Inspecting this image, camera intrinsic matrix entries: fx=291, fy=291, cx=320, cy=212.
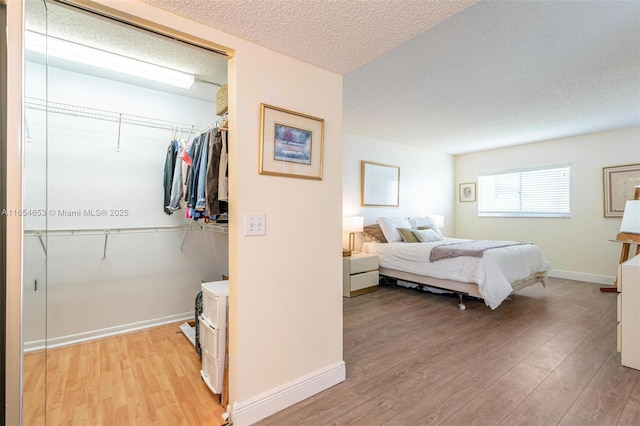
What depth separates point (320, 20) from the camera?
139cm

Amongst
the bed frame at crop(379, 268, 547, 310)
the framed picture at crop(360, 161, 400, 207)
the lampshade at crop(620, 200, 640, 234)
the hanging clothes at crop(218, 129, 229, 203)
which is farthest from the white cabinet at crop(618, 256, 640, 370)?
the framed picture at crop(360, 161, 400, 207)

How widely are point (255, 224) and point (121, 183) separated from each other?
1894mm

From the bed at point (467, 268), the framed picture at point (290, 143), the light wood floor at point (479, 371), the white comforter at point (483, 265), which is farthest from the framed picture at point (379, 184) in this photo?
the framed picture at point (290, 143)

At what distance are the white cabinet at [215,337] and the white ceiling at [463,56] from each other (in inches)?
57.6

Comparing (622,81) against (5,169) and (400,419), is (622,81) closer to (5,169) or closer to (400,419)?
(400,419)

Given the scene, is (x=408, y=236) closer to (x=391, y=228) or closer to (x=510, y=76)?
(x=391, y=228)

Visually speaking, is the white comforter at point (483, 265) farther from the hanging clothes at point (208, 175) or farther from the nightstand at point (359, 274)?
the hanging clothes at point (208, 175)

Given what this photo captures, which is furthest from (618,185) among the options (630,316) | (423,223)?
(630,316)

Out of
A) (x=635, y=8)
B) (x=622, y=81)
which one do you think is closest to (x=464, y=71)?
(x=635, y=8)

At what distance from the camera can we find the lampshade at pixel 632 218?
361cm

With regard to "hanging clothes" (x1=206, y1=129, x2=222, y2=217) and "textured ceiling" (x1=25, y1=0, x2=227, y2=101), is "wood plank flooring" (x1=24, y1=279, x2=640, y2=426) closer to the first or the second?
"hanging clothes" (x1=206, y1=129, x2=222, y2=217)

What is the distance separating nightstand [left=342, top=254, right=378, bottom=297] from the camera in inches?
154

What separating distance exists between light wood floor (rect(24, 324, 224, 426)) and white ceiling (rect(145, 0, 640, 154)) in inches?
75.6

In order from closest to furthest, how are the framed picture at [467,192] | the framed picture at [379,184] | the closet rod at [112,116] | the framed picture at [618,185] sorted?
the closet rod at [112,116] → the framed picture at [618,185] → the framed picture at [379,184] → the framed picture at [467,192]
